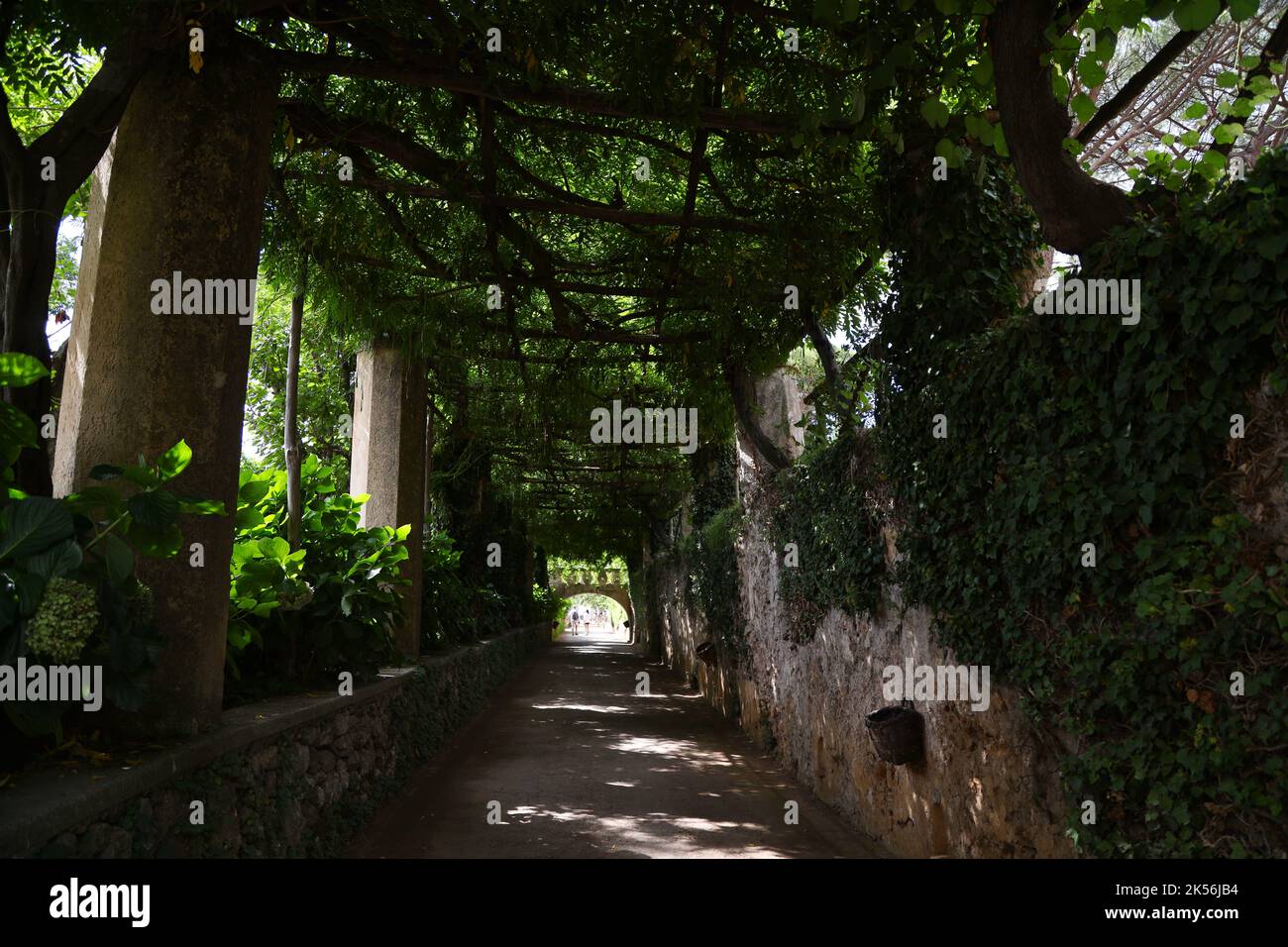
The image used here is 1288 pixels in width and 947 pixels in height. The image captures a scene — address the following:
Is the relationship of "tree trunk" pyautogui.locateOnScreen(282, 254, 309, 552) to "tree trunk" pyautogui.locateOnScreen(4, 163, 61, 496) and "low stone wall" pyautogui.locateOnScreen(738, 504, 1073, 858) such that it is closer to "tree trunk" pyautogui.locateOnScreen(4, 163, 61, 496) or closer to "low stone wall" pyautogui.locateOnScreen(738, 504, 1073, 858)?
"tree trunk" pyautogui.locateOnScreen(4, 163, 61, 496)

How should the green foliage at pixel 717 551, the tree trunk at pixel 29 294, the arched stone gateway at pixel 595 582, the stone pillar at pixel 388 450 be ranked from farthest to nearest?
the arched stone gateway at pixel 595 582 → the green foliage at pixel 717 551 → the stone pillar at pixel 388 450 → the tree trunk at pixel 29 294

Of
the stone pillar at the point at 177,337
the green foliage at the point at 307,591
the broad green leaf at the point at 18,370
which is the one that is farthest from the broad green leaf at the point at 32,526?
the green foliage at the point at 307,591

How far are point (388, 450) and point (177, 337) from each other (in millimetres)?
5865

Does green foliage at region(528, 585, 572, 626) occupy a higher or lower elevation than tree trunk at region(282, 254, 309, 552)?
lower

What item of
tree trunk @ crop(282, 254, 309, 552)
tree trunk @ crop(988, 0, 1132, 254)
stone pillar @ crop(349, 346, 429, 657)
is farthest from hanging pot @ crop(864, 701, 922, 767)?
stone pillar @ crop(349, 346, 429, 657)

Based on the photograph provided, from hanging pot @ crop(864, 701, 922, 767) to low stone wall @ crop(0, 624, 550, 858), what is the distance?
3146 millimetres

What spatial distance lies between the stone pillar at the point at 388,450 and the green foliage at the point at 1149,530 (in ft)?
22.0

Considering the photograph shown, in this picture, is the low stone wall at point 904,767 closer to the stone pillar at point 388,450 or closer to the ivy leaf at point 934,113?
the ivy leaf at point 934,113

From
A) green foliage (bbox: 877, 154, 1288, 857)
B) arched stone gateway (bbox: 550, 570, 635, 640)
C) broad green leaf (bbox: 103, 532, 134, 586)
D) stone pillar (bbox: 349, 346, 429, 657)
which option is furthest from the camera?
arched stone gateway (bbox: 550, 570, 635, 640)

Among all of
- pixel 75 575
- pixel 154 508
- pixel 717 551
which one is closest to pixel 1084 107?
pixel 154 508

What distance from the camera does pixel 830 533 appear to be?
→ 645 cm

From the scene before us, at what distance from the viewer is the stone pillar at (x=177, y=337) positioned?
355 centimetres

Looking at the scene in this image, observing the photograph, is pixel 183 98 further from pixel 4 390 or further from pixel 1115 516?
pixel 1115 516

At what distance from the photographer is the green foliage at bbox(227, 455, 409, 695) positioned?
4.74 meters
